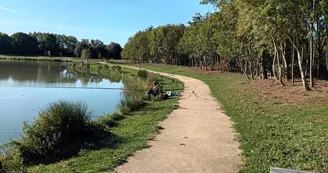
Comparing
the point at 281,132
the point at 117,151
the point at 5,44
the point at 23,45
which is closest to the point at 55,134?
the point at 117,151

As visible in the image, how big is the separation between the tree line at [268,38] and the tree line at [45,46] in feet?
208

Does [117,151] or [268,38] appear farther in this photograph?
[268,38]

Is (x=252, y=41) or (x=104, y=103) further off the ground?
(x=252, y=41)

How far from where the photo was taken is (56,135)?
9.34m

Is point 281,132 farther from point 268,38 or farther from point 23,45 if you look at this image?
point 23,45

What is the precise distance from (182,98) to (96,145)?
10.2 m

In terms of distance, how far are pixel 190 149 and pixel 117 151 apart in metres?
1.63

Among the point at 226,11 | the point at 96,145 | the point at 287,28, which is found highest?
the point at 226,11

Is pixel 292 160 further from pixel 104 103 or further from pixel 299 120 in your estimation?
pixel 104 103

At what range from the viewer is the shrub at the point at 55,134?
872 cm

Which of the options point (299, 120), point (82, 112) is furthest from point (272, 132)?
point (82, 112)

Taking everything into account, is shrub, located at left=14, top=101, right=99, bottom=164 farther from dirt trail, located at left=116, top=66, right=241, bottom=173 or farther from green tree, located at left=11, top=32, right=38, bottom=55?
green tree, located at left=11, top=32, right=38, bottom=55

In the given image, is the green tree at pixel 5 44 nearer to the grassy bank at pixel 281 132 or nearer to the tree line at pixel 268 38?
the tree line at pixel 268 38

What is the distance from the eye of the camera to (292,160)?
7125mm
